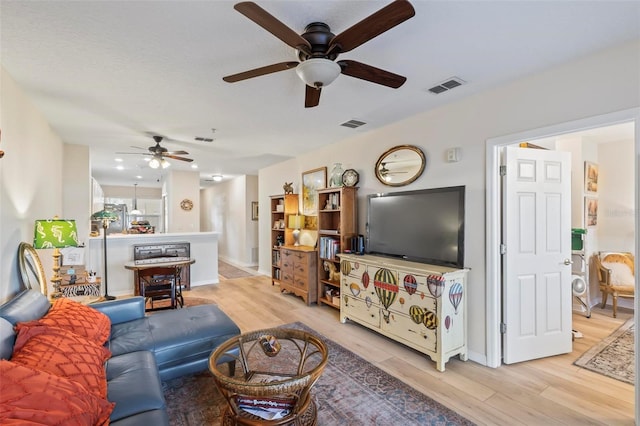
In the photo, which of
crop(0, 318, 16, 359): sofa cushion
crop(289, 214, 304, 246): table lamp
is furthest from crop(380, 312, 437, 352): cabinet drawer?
crop(0, 318, 16, 359): sofa cushion

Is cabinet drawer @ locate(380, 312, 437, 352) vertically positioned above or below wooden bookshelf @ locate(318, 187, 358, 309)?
below

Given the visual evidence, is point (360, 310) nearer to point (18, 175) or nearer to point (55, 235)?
point (55, 235)

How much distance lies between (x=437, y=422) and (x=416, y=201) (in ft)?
6.72

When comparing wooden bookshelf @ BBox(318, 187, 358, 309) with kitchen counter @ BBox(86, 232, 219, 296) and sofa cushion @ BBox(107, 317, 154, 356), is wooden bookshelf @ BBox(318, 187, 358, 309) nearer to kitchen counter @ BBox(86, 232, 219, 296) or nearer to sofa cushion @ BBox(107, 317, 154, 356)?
sofa cushion @ BBox(107, 317, 154, 356)

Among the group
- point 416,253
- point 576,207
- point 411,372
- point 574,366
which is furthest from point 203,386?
point 576,207

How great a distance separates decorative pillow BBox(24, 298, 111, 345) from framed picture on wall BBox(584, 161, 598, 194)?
606cm

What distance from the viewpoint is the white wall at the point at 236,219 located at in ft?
26.1

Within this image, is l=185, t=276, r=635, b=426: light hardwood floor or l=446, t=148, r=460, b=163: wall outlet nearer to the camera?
l=185, t=276, r=635, b=426: light hardwood floor

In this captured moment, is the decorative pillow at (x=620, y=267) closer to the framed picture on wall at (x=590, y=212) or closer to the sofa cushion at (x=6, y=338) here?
the framed picture on wall at (x=590, y=212)

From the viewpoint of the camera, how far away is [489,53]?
210cm

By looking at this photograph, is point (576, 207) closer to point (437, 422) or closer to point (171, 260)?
point (437, 422)

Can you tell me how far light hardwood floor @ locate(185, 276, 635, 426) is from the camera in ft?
6.64

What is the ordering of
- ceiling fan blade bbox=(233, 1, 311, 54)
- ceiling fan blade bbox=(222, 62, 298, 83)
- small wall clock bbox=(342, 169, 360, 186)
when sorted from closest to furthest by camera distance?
ceiling fan blade bbox=(233, 1, 311, 54) < ceiling fan blade bbox=(222, 62, 298, 83) < small wall clock bbox=(342, 169, 360, 186)

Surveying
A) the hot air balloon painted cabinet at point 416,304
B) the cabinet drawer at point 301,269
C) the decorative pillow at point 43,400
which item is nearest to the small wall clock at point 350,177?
the hot air balloon painted cabinet at point 416,304
